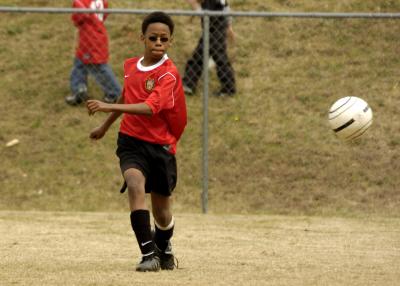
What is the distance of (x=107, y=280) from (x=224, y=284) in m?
0.68

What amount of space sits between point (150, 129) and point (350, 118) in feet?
7.16

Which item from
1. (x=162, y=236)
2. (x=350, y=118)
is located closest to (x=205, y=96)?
(x=350, y=118)

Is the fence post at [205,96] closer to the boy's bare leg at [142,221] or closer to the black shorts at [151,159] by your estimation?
the black shorts at [151,159]

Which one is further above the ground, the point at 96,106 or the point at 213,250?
the point at 96,106

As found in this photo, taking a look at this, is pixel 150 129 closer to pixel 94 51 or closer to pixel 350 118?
pixel 350 118

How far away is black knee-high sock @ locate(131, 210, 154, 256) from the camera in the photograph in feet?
21.3

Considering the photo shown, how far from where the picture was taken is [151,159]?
21.7 feet

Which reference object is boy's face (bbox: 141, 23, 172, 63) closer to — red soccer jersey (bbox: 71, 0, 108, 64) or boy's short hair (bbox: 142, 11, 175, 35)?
boy's short hair (bbox: 142, 11, 175, 35)

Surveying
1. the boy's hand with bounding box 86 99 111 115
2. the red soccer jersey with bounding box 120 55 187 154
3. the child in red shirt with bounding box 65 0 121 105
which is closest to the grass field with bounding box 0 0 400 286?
the child in red shirt with bounding box 65 0 121 105

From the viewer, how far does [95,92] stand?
42.8 ft

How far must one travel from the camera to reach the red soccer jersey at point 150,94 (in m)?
6.55

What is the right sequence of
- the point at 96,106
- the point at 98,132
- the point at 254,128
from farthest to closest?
1. the point at 254,128
2. the point at 98,132
3. the point at 96,106

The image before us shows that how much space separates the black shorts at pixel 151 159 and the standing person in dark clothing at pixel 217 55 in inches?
215

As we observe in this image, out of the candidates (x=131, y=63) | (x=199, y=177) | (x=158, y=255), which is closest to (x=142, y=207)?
(x=158, y=255)
